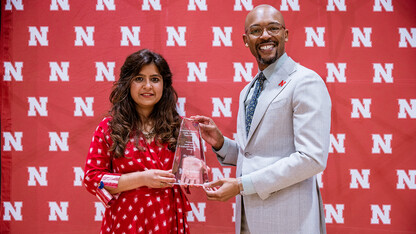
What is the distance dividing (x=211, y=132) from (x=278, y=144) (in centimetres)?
54

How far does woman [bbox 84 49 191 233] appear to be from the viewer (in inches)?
64.1

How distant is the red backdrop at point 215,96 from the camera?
2414 mm

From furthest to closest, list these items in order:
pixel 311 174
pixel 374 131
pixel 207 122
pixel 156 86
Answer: pixel 374 131, pixel 207 122, pixel 156 86, pixel 311 174

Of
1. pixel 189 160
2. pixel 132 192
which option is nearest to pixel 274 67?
pixel 189 160

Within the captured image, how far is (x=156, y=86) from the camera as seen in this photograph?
179cm

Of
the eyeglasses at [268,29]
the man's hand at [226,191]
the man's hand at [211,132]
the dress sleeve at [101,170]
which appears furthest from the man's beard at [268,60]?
the dress sleeve at [101,170]

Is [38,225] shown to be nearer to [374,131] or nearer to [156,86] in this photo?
[156,86]

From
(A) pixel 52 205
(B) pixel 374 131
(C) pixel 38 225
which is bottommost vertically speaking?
(C) pixel 38 225

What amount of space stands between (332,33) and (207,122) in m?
1.33

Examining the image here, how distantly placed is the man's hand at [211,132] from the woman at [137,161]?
21 centimetres

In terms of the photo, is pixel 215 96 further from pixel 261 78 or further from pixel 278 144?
pixel 278 144

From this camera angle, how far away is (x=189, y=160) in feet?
5.45

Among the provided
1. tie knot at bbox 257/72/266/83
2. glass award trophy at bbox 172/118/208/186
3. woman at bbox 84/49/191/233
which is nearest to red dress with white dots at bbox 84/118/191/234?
woman at bbox 84/49/191/233

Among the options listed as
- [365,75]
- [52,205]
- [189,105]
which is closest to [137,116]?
[189,105]
